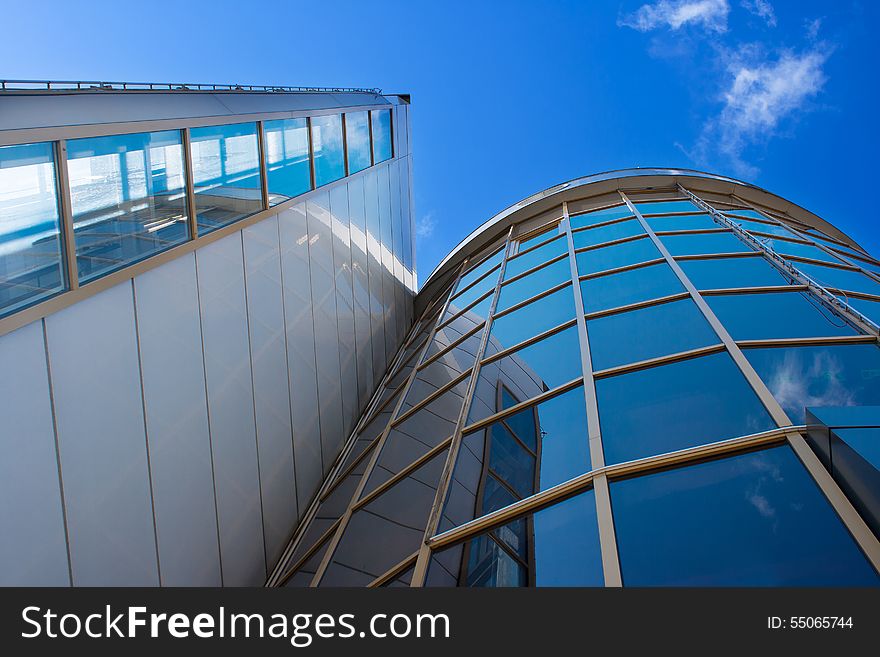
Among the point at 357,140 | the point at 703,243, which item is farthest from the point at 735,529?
the point at 357,140

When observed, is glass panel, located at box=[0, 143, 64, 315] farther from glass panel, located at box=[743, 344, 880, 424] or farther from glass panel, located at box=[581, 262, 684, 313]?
glass panel, located at box=[581, 262, 684, 313]

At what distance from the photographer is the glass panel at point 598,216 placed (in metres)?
16.0

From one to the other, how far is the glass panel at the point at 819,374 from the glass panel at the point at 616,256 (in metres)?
4.90

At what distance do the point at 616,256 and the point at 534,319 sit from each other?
281 centimetres

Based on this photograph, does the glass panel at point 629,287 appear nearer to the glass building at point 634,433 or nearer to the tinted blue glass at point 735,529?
the glass building at point 634,433

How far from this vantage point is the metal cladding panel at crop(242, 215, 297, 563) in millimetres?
9875

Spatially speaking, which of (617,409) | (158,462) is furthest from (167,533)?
(617,409)

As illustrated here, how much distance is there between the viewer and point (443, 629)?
14.0ft

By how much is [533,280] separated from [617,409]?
264 inches

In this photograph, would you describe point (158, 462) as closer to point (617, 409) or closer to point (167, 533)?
point (167, 533)

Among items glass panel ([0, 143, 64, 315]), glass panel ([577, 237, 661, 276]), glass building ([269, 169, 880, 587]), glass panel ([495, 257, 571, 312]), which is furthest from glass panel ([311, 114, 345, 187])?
glass panel ([0, 143, 64, 315])

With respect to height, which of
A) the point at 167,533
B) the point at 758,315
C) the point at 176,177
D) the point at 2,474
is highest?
the point at 176,177

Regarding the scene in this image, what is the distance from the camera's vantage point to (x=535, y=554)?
5730 mm

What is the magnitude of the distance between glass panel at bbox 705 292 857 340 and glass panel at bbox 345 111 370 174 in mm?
9835
